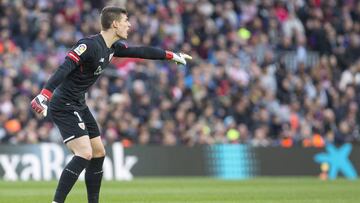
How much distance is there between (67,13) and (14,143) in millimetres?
4586

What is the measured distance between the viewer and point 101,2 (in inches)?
976

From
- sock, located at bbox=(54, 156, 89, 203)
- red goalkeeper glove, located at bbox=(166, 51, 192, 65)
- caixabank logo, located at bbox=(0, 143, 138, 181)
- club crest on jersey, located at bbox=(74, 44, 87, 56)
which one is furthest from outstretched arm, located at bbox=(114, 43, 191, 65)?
caixabank logo, located at bbox=(0, 143, 138, 181)

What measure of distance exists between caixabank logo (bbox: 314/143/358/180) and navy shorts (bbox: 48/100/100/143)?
12.6 meters

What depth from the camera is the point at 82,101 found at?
1009 cm

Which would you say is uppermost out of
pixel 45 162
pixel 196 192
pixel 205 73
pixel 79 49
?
pixel 205 73

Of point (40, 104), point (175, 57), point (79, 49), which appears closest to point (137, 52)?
point (175, 57)

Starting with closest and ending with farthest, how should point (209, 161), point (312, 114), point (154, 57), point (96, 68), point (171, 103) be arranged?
point (96, 68), point (154, 57), point (209, 161), point (171, 103), point (312, 114)

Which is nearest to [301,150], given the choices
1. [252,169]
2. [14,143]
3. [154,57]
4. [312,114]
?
[252,169]

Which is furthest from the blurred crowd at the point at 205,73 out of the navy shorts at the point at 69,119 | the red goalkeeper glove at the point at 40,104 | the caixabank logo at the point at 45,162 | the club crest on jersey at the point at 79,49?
the red goalkeeper glove at the point at 40,104

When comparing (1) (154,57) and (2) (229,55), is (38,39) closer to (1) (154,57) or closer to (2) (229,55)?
(2) (229,55)

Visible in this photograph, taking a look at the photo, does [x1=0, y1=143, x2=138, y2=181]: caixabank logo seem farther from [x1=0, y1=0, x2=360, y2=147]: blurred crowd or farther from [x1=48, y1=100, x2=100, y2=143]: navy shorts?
[x1=48, y1=100, x2=100, y2=143]: navy shorts

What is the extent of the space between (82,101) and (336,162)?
42.5ft

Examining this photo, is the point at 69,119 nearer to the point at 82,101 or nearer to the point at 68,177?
the point at 82,101

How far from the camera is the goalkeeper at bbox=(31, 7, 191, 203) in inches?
383
